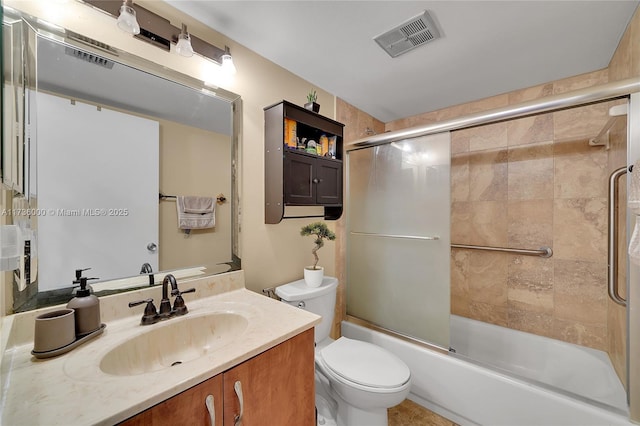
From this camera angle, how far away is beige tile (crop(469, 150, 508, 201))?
205 cm

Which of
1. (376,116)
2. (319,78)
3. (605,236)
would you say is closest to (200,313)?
(319,78)

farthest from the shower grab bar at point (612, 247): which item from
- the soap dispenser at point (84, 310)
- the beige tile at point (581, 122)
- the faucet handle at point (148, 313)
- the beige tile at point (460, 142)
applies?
the soap dispenser at point (84, 310)

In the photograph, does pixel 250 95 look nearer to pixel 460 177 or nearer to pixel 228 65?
pixel 228 65

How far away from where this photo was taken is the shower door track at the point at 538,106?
3.48 feet

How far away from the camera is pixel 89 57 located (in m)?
0.96

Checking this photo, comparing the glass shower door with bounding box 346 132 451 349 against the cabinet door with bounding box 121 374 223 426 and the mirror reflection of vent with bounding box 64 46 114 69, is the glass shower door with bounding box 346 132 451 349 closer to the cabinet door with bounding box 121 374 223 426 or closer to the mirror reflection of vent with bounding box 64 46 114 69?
the cabinet door with bounding box 121 374 223 426

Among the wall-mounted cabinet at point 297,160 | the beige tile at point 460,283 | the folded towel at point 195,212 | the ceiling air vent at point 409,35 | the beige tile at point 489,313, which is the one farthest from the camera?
the beige tile at point 460,283

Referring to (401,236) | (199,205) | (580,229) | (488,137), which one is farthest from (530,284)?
(199,205)

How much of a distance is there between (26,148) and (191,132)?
1.79ft

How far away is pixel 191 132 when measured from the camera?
3.96 ft

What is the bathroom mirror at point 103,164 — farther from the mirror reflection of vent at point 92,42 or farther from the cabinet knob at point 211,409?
the cabinet knob at point 211,409

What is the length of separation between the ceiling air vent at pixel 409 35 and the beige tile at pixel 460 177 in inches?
46.6

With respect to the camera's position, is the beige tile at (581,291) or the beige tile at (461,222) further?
the beige tile at (461,222)

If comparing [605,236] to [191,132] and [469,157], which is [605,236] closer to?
[469,157]
